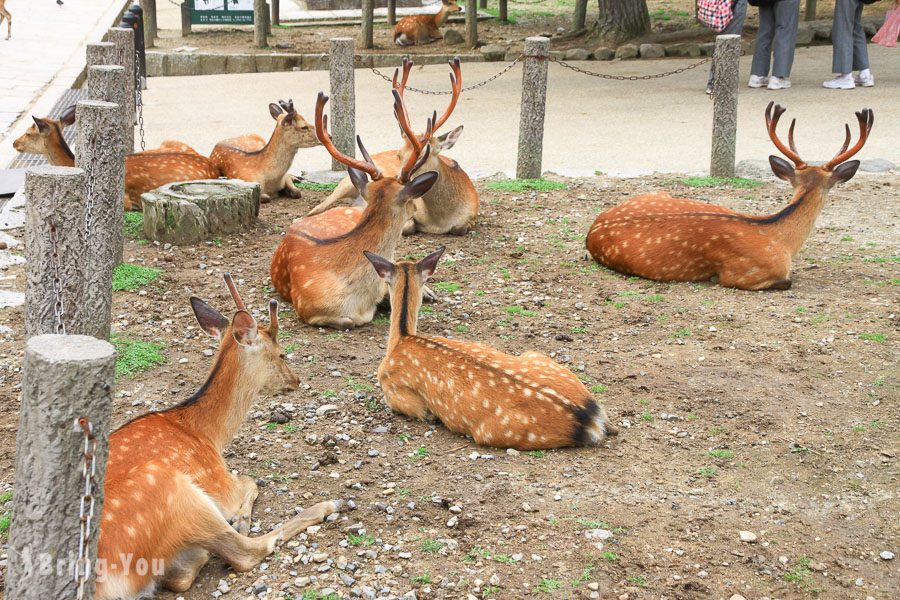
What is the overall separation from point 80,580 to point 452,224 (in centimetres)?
511

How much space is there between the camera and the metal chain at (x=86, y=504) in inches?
108

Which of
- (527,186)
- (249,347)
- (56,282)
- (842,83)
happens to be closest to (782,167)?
(527,186)

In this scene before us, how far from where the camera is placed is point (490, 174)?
9.32 meters

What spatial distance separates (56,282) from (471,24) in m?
12.8

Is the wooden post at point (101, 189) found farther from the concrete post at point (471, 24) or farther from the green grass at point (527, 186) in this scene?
the concrete post at point (471, 24)

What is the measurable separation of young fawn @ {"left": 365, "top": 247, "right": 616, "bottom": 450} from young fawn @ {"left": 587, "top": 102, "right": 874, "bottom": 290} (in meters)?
1.97

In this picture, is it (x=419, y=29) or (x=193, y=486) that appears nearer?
(x=193, y=486)

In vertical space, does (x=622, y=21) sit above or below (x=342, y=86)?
above

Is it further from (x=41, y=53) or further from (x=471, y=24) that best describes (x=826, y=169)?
(x=41, y=53)

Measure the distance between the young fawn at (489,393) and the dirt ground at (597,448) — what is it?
9cm

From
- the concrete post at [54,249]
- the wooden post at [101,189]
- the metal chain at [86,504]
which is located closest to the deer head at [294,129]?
the wooden post at [101,189]

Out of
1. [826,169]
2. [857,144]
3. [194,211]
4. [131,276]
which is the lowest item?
[131,276]

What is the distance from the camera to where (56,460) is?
2746mm

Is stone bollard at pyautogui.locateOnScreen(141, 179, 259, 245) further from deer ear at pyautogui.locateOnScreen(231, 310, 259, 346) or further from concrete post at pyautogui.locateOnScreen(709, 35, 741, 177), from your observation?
concrete post at pyautogui.locateOnScreen(709, 35, 741, 177)
